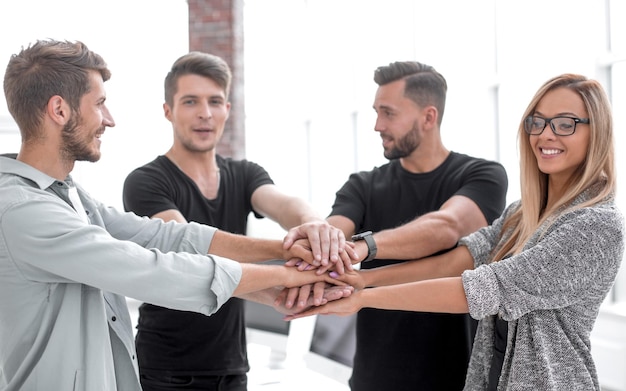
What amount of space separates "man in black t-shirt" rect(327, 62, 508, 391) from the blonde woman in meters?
0.28

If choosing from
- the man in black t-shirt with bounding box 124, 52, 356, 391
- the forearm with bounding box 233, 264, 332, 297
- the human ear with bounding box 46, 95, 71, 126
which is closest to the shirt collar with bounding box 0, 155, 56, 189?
the human ear with bounding box 46, 95, 71, 126

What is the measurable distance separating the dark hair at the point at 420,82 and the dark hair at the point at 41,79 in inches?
49.8

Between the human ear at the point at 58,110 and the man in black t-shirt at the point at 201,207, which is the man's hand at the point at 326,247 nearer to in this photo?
the man in black t-shirt at the point at 201,207

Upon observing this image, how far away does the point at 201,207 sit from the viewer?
267 cm

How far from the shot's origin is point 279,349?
13.4 feet

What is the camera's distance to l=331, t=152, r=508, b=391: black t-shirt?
94.9 inches

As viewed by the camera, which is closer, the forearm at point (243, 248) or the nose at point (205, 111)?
the forearm at point (243, 248)

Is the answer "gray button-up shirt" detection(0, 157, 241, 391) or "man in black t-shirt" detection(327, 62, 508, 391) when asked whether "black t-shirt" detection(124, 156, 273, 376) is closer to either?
"man in black t-shirt" detection(327, 62, 508, 391)

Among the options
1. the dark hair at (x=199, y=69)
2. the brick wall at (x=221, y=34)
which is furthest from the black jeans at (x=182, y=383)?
the brick wall at (x=221, y=34)

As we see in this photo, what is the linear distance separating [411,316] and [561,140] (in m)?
0.82

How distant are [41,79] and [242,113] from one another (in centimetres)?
549

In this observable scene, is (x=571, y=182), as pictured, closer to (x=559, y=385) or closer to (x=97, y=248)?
(x=559, y=385)

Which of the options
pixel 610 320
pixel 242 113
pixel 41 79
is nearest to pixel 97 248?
pixel 41 79

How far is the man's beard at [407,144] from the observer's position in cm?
262
